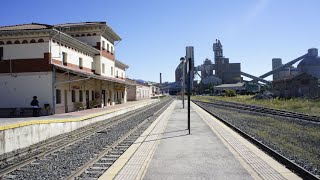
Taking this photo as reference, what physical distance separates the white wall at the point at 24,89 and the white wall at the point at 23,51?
1295 millimetres

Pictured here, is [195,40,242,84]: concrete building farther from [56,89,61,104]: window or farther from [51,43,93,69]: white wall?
[56,89,61,104]: window

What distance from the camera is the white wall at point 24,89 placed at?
2478 centimetres

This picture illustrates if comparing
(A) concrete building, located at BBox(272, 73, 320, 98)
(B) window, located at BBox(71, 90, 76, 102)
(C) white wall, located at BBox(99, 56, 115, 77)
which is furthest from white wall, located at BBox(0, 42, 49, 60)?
(A) concrete building, located at BBox(272, 73, 320, 98)

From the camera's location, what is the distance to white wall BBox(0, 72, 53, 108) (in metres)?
24.8

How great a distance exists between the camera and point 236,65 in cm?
18075

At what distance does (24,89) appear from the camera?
25.2m

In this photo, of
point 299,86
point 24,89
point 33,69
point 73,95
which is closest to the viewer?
point 33,69

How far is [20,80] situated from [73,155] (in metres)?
16.9

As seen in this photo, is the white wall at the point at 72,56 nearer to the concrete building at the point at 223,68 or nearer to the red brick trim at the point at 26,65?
the red brick trim at the point at 26,65

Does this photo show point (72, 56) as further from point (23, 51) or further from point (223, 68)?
point (223, 68)

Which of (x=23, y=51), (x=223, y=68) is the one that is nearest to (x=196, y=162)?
(x=23, y=51)

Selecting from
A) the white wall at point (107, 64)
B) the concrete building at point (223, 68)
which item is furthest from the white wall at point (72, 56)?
the concrete building at point (223, 68)

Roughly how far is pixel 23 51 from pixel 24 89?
107 inches

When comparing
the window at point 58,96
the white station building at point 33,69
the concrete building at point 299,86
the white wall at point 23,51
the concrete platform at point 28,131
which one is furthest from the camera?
the concrete building at point 299,86
